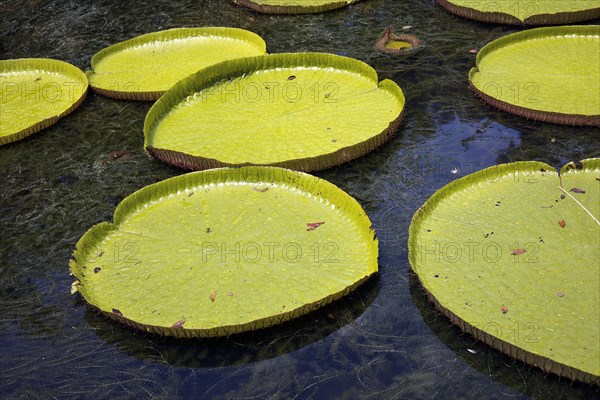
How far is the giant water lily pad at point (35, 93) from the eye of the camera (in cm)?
464

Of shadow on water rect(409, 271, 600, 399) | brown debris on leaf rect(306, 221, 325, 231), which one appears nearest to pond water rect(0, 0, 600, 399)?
shadow on water rect(409, 271, 600, 399)

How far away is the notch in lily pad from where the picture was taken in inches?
209

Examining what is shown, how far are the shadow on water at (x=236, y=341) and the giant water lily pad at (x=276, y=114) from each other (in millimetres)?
1088


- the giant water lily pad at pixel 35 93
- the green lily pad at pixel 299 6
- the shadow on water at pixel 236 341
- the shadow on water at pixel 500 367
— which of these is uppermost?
the green lily pad at pixel 299 6

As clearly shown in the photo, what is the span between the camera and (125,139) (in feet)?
15.0

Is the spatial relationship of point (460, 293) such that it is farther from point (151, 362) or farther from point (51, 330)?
point (51, 330)

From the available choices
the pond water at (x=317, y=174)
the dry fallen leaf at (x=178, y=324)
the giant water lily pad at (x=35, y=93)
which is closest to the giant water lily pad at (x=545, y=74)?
the pond water at (x=317, y=174)

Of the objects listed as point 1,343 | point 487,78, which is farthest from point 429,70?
point 1,343

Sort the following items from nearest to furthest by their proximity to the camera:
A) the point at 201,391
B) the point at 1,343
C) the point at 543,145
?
the point at 201,391 < the point at 1,343 < the point at 543,145

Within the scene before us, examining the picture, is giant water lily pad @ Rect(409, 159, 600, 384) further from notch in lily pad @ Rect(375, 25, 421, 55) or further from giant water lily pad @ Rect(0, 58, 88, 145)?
giant water lily pad @ Rect(0, 58, 88, 145)

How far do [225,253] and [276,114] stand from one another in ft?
4.44

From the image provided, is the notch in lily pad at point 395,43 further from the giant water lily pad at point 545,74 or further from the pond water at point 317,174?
the giant water lily pad at point 545,74

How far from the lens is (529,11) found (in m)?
5.48

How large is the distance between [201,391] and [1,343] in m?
1.03
